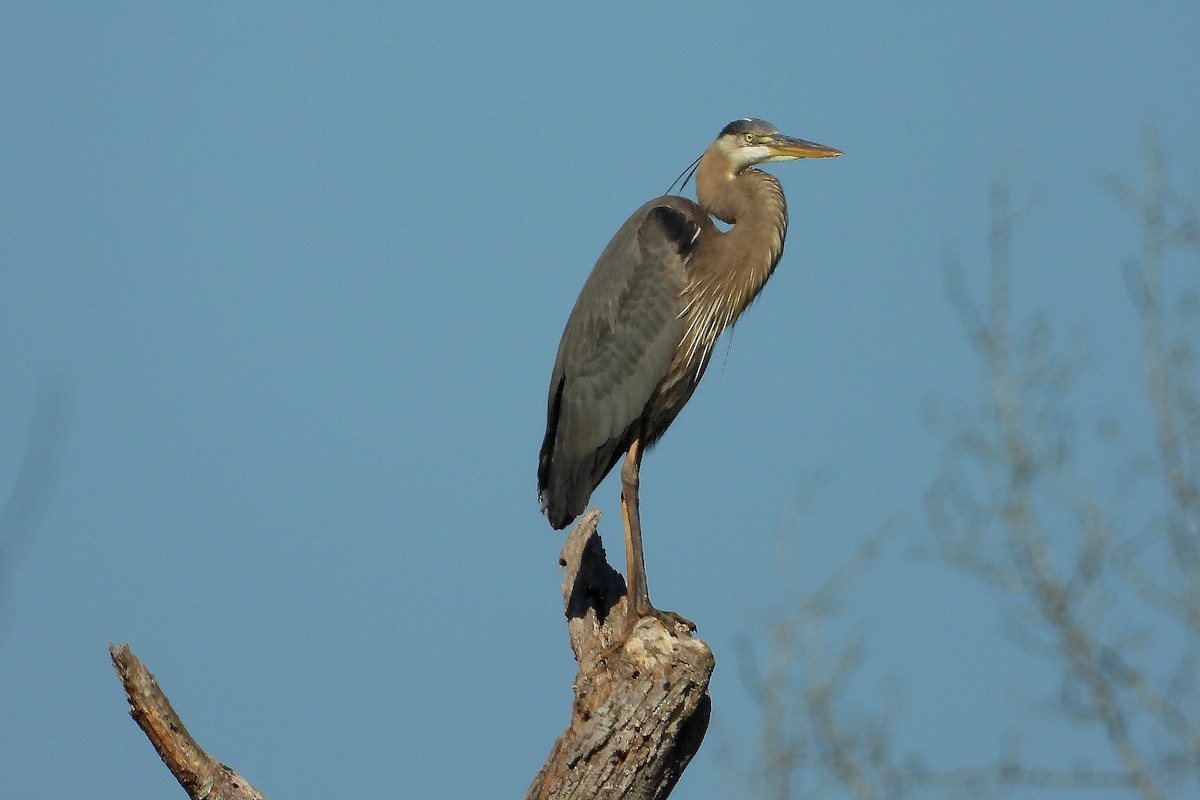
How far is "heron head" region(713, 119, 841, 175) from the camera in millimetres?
6820

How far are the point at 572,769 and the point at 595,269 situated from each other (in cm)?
270

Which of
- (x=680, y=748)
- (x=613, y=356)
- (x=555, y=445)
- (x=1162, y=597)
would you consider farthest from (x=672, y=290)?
(x=1162, y=597)

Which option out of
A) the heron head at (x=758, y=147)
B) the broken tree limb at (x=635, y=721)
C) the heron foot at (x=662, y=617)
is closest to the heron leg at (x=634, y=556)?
the heron foot at (x=662, y=617)

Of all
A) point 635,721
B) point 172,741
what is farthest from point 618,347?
point 172,741

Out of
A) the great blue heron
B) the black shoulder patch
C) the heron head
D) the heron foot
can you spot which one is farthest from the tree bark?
the heron head

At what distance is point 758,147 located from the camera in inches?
268

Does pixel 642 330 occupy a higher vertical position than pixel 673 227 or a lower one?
lower

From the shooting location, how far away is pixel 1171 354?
6.95 metres

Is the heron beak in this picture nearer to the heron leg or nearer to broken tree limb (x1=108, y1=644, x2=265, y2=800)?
the heron leg

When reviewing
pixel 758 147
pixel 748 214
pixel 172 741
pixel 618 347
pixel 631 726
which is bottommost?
pixel 631 726

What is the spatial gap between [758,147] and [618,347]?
123 centimetres

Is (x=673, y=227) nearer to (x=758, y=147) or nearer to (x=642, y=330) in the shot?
(x=642, y=330)

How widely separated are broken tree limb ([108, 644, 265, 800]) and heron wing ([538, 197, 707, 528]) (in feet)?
7.76

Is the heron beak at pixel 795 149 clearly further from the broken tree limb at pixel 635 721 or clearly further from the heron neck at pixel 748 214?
the broken tree limb at pixel 635 721
